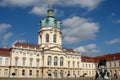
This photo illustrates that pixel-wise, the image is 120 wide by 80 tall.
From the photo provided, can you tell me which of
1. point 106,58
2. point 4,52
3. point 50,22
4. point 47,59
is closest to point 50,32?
point 50,22

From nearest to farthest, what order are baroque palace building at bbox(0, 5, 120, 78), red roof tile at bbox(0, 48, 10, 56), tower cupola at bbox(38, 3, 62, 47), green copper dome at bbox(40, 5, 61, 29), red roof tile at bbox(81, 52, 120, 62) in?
red roof tile at bbox(0, 48, 10, 56)
baroque palace building at bbox(0, 5, 120, 78)
tower cupola at bbox(38, 3, 62, 47)
green copper dome at bbox(40, 5, 61, 29)
red roof tile at bbox(81, 52, 120, 62)

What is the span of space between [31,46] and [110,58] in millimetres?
34993

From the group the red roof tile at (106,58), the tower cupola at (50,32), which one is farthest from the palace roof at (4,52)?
the red roof tile at (106,58)

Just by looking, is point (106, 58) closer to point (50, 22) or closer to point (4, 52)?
point (50, 22)

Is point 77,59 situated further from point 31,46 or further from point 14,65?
point 14,65

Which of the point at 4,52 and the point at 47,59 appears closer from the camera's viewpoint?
the point at 4,52

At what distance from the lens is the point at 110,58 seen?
8425cm

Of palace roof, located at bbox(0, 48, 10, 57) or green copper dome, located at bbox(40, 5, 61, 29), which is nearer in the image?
palace roof, located at bbox(0, 48, 10, 57)

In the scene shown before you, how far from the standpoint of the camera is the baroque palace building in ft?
Result: 208

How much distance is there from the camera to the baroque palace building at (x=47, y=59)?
208ft

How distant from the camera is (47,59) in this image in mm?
69562

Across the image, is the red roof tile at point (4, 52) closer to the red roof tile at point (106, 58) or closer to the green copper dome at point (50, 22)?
the green copper dome at point (50, 22)

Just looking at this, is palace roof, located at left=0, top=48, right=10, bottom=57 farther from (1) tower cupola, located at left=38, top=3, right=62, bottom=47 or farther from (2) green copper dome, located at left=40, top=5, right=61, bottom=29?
(2) green copper dome, located at left=40, top=5, right=61, bottom=29

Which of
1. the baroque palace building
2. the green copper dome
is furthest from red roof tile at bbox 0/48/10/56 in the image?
the green copper dome
